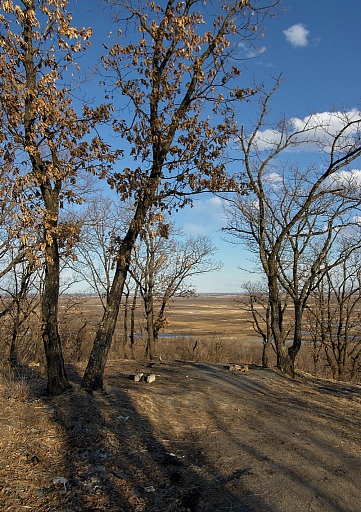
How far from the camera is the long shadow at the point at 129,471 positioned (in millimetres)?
3865

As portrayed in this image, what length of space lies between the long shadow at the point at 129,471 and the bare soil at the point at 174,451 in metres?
0.01

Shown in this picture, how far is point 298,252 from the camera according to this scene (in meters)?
12.1

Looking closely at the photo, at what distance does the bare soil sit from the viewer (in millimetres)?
3951

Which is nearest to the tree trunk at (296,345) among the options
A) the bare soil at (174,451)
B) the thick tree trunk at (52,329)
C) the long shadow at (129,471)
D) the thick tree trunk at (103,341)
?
the bare soil at (174,451)

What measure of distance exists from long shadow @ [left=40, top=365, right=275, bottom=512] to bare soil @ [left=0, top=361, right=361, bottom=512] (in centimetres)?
1

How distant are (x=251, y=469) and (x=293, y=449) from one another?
1.02 m

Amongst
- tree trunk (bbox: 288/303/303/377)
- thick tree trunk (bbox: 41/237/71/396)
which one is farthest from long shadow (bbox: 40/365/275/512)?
tree trunk (bbox: 288/303/303/377)

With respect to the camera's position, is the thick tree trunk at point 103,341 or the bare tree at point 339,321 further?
the bare tree at point 339,321

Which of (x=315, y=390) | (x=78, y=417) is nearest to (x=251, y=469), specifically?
(x=78, y=417)

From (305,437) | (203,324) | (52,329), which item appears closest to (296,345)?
(305,437)

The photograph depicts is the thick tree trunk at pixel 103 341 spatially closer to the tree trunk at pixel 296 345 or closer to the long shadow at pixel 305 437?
the long shadow at pixel 305 437

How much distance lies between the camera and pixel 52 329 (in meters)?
6.59

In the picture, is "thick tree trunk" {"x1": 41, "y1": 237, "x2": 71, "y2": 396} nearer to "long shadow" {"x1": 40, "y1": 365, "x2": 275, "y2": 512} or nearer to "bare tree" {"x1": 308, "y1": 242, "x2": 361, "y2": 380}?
"long shadow" {"x1": 40, "y1": 365, "x2": 275, "y2": 512}

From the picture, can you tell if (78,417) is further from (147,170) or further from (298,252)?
(298,252)
